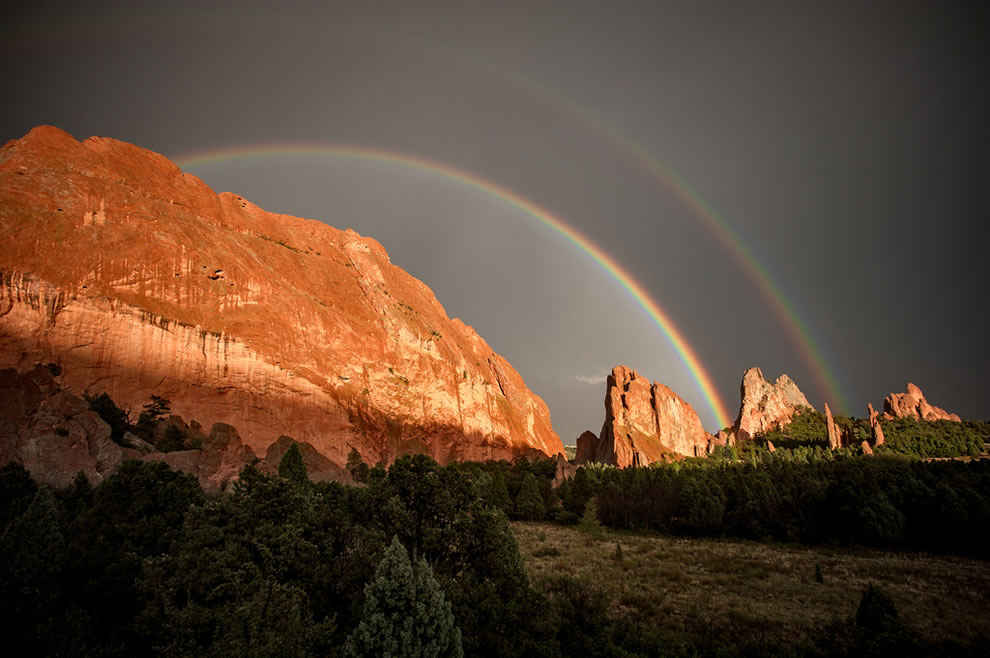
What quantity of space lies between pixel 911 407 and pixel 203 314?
185045 millimetres

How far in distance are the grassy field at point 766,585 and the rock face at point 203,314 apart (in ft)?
212

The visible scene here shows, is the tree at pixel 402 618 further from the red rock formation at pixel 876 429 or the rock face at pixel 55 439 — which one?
the red rock formation at pixel 876 429

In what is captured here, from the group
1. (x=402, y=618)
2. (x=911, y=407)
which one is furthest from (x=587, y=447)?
(x=402, y=618)

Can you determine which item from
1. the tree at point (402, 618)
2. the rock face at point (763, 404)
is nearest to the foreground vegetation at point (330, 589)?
the tree at point (402, 618)

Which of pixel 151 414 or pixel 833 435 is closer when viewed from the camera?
pixel 151 414

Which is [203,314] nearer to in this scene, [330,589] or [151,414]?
[151,414]

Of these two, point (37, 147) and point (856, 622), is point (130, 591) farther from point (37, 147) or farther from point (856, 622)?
point (37, 147)

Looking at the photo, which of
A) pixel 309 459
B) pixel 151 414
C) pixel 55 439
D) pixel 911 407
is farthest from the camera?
pixel 911 407

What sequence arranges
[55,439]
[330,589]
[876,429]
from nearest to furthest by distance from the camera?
[330,589] → [55,439] → [876,429]

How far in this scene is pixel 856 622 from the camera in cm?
1465

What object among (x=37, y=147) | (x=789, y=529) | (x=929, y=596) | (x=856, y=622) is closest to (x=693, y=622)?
(x=856, y=622)

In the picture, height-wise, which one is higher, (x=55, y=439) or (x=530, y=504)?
(x=55, y=439)

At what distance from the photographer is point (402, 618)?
24.2 ft

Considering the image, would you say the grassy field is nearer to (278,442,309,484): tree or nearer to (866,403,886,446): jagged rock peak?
(278,442,309,484): tree
